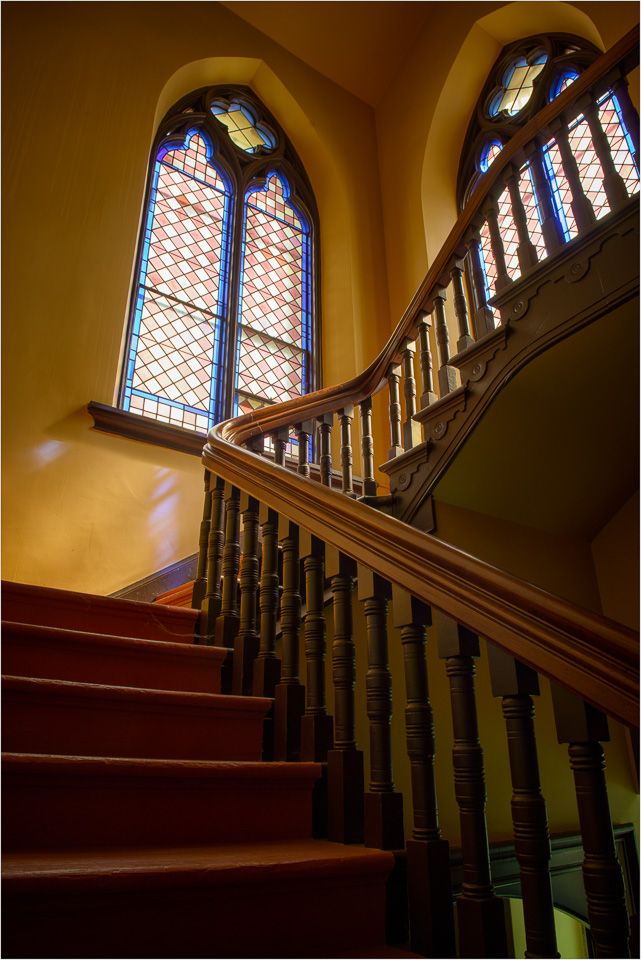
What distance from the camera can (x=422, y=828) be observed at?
3.68 feet

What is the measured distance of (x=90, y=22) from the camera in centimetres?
452

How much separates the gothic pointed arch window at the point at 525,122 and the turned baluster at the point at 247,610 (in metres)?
2.88

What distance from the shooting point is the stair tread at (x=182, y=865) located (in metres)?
0.92

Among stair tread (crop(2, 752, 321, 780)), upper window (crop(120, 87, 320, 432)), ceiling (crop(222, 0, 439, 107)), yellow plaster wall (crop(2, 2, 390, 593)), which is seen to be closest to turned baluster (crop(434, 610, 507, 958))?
stair tread (crop(2, 752, 321, 780))

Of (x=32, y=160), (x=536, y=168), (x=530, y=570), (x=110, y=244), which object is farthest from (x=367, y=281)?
(x=530, y=570)

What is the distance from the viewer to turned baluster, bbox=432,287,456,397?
261cm

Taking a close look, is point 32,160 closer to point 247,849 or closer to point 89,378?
point 89,378

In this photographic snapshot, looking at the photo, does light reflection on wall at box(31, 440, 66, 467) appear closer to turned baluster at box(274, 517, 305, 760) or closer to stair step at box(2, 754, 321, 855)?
turned baluster at box(274, 517, 305, 760)

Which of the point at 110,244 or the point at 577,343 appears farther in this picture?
the point at 110,244

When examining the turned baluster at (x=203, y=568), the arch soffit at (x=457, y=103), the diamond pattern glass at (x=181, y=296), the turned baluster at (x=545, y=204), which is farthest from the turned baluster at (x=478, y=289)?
the arch soffit at (x=457, y=103)

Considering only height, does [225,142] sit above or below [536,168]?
above

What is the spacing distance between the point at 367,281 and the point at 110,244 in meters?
2.33

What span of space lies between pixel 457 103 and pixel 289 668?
5.57 metres

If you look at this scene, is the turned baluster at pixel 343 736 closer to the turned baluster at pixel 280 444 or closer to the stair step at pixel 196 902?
the stair step at pixel 196 902
